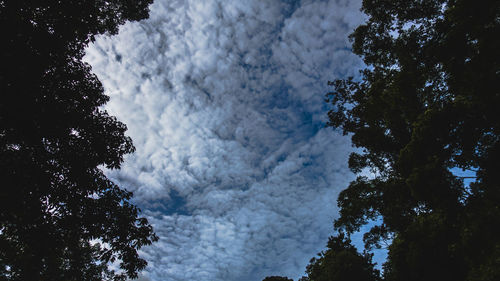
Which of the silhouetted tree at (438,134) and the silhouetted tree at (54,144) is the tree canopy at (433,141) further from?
the silhouetted tree at (54,144)

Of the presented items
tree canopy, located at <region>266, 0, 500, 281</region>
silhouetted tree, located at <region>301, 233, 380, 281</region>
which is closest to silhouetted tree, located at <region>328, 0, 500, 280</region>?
tree canopy, located at <region>266, 0, 500, 281</region>

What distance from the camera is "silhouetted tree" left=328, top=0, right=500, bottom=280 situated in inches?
264

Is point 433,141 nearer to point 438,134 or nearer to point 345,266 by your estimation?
point 438,134

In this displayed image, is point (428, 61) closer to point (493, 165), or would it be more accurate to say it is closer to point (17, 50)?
point (493, 165)

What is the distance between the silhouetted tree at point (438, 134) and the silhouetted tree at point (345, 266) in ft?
5.72

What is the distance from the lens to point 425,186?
8.23 meters

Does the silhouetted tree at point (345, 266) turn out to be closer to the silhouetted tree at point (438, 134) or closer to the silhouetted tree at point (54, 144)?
the silhouetted tree at point (438, 134)

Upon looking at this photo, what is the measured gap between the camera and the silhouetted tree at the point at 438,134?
22.0ft

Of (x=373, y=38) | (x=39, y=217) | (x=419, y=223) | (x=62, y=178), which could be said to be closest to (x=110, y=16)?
(x=62, y=178)

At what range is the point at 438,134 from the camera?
323 inches

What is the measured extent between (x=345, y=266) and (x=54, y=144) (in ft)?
48.2

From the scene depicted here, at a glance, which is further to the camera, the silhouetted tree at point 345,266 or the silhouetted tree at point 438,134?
the silhouetted tree at point 345,266

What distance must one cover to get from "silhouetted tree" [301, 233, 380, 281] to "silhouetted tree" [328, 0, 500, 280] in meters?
1.74

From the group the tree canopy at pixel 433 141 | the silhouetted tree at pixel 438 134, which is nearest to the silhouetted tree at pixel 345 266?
the tree canopy at pixel 433 141
